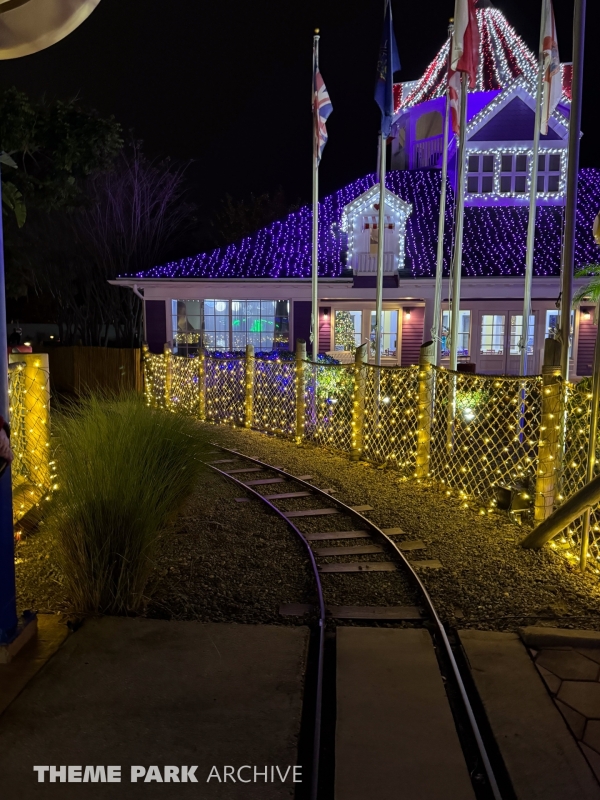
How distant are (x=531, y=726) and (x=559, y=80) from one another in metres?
9.68

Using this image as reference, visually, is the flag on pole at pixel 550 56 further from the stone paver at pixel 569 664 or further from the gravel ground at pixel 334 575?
the stone paver at pixel 569 664

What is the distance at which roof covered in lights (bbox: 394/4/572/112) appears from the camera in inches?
879

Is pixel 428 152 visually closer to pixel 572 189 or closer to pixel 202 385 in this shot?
pixel 202 385

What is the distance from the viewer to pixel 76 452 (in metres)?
5.18

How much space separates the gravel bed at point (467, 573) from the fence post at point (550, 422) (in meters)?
0.58

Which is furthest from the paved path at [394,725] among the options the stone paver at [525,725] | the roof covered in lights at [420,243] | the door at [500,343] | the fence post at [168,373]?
the door at [500,343]

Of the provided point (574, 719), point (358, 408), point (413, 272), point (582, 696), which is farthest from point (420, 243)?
point (574, 719)

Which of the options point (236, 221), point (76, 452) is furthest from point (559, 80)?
point (236, 221)

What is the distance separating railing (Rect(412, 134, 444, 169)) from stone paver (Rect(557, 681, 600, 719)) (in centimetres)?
2086

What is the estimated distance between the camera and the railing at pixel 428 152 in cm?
2202

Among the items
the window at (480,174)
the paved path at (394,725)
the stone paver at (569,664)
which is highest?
the window at (480,174)

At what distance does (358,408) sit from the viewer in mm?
9445

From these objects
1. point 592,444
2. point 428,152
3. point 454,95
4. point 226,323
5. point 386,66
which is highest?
point 428,152

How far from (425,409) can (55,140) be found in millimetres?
8124
